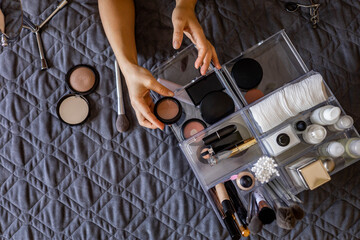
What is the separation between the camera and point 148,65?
2.63ft

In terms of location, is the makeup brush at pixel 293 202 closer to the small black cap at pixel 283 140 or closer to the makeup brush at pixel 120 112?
the small black cap at pixel 283 140

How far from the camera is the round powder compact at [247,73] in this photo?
27.4 inches

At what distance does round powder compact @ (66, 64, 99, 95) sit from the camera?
79 centimetres

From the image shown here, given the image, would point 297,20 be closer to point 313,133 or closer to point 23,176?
point 313,133

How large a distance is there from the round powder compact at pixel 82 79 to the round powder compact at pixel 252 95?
1.29ft

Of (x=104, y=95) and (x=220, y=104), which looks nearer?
(x=220, y=104)

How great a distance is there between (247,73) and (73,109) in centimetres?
46

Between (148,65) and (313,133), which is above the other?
(148,65)

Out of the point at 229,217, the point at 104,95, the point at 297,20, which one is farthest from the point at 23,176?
the point at 297,20

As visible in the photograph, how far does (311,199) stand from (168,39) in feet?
1.80

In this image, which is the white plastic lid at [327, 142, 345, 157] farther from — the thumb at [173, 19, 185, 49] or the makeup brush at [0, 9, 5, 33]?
the makeup brush at [0, 9, 5, 33]

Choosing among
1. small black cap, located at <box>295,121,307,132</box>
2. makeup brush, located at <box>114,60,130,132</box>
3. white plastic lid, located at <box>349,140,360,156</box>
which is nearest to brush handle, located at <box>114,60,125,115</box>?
makeup brush, located at <box>114,60,130,132</box>

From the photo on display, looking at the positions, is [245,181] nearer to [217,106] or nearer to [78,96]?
[217,106]

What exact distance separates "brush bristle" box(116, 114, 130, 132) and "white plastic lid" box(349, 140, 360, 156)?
511 mm
